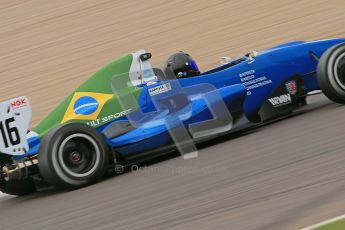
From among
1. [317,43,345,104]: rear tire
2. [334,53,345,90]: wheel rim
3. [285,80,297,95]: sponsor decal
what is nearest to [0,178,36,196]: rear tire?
[285,80,297,95]: sponsor decal

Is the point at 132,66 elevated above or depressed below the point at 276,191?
above

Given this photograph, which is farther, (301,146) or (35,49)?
(35,49)

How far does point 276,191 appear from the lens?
576 centimetres

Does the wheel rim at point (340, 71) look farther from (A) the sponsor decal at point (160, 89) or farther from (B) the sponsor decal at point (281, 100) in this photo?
(A) the sponsor decal at point (160, 89)

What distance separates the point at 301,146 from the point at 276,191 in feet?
4.96

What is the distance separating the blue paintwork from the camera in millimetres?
8039

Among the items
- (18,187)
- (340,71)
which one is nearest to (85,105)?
(18,187)

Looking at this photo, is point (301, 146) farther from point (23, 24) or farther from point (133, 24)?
point (23, 24)

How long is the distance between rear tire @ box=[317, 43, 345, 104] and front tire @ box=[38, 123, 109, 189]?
2590 millimetres

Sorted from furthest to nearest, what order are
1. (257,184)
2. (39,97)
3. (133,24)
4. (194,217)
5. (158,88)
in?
(133,24) → (39,97) → (158,88) → (257,184) → (194,217)

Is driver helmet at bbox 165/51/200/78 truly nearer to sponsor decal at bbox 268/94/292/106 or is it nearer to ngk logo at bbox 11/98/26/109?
sponsor decal at bbox 268/94/292/106

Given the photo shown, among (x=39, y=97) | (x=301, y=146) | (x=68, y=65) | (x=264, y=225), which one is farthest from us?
(x=68, y=65)

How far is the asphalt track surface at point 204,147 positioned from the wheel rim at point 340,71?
1.01ft

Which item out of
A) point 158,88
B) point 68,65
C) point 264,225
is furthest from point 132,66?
point 68,65
